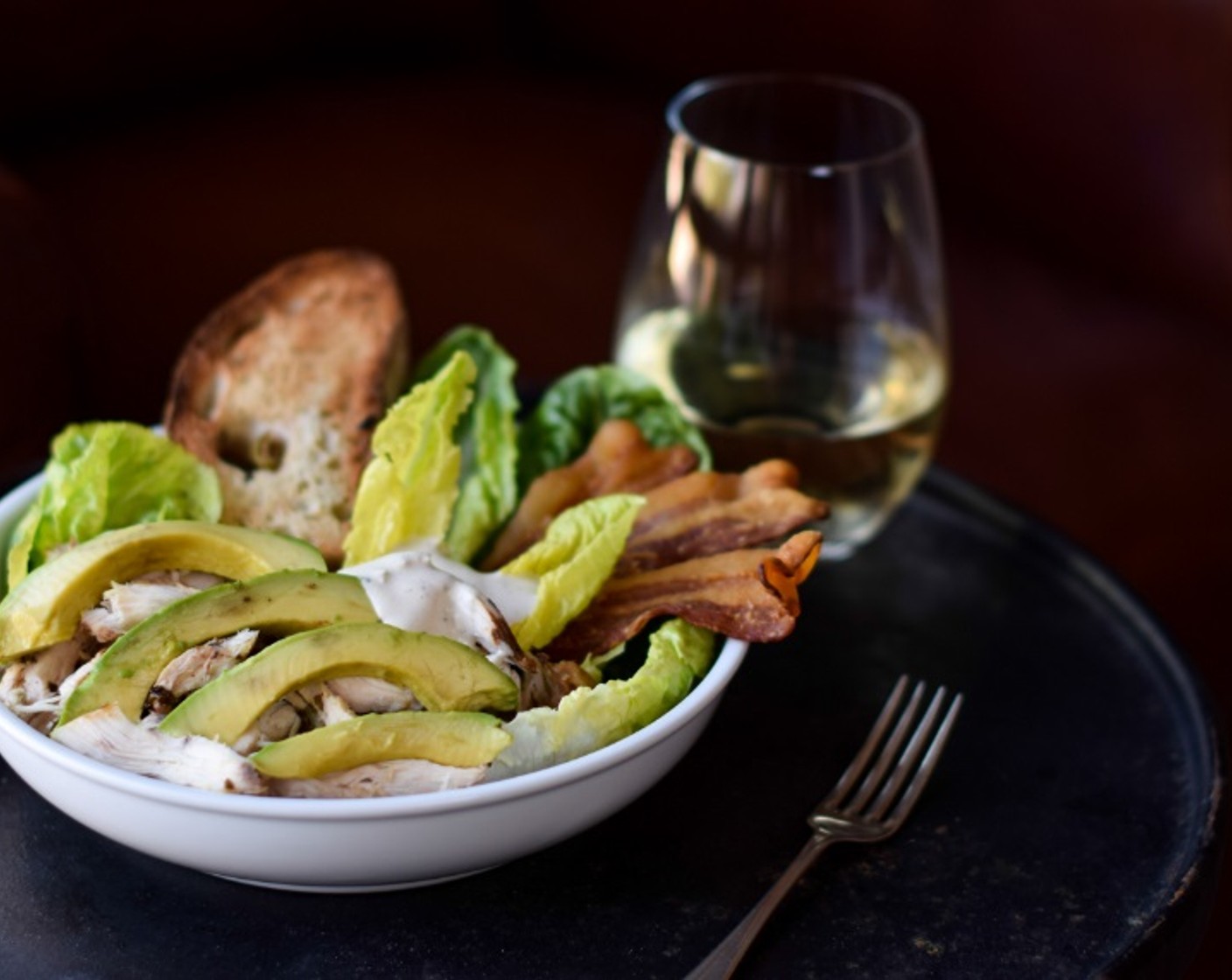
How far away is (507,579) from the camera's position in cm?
104

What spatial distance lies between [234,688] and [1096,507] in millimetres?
1334

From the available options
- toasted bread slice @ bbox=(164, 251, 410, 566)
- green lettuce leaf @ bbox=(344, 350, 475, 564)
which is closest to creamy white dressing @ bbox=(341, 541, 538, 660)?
green lettuce leaf @ bbox=(344, 350, 475, 564)

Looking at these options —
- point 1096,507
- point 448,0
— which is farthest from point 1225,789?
point 448,0

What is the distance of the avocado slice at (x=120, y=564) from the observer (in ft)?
3.09

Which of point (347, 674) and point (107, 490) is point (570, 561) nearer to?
point (347, 674)

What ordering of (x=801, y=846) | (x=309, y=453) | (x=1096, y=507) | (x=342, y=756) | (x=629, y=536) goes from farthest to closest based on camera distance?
(x=1096, y=507) → (x=309, y=453) → (x=629, y=536) → (x=801, y=846) → (x=342, y=756)

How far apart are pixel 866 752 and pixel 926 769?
0.04 metres

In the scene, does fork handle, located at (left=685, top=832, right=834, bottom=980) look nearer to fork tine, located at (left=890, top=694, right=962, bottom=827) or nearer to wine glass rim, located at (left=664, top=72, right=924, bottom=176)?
fork tine, located at (left=890, top=694, right=962, bottom=827)

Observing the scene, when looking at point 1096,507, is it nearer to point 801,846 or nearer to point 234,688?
point 801,846

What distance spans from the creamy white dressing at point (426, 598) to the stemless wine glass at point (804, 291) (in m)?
0.40

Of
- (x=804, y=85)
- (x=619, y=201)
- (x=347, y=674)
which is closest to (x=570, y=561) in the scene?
(x=347, y=674)

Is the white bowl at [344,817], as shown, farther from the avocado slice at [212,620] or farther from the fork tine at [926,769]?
the fork tine at [926,769]

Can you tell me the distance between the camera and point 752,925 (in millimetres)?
938

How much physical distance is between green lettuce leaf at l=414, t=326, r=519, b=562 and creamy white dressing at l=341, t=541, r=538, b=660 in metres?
0.15
